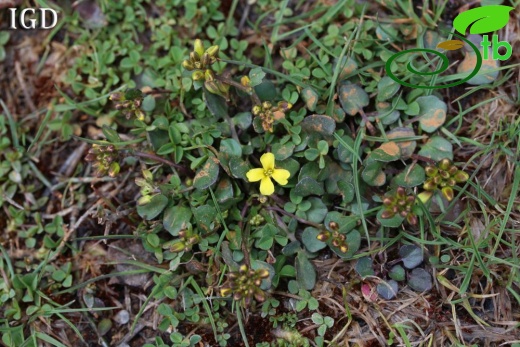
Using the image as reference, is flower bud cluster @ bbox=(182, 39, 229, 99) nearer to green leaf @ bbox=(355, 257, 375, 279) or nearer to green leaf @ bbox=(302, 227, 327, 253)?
green leaf @ bbox=(302, 227, 327, 253)

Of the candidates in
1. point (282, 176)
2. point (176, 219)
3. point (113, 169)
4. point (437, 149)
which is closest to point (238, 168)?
point (282, 176)

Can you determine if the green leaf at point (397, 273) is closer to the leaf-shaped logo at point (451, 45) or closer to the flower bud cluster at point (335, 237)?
the flower bud cluster at point (335, 237)

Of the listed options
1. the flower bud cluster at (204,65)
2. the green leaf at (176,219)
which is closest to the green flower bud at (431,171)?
the flower bud cluster at (204,65)

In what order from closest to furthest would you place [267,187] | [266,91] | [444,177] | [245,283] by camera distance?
[245,283], [444,177], [267,187], [266,91]

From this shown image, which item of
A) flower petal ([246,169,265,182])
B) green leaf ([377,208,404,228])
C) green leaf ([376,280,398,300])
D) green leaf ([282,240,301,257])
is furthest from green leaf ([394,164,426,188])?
flower petal ([246,169,265,182])

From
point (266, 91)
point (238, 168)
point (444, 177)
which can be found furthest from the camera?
point (266, 91)

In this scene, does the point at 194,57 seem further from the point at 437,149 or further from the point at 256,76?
the point at 437,149
